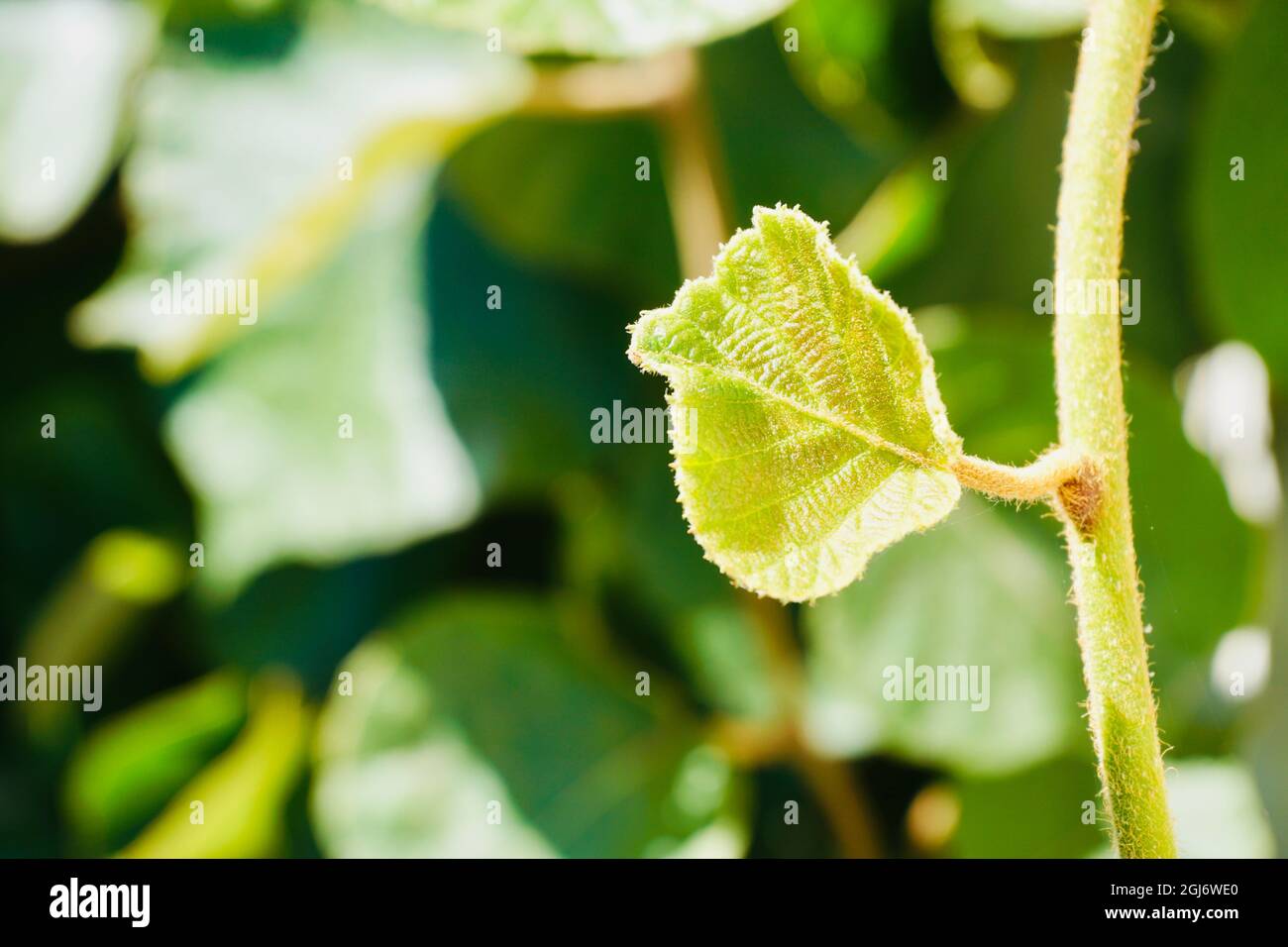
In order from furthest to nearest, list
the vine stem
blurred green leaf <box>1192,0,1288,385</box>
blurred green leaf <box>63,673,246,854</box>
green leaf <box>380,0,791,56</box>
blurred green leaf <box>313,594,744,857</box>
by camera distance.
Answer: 1. blurred green leaf <box>63,673,246,854</box>
2. blurred green leaf <box>313,594,744,857</box>
3. blurred green leaf <box>1192,0,1288,385</box>
4. green leaf <box>380,0,791,56</box>
5. the vine stem

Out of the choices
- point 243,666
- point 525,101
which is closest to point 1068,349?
point 525,101

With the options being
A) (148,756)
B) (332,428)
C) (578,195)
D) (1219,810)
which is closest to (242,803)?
(148,756)

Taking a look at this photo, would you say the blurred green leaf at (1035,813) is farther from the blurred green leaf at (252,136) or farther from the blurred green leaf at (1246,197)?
the blurred green leaf at (252,136)

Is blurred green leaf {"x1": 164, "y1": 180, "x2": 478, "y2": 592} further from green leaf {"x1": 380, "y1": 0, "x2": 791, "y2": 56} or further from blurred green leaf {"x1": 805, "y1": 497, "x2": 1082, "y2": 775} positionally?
green leaf {"x1": 380, "y1": 0, "x2": 791, "y2": 56}

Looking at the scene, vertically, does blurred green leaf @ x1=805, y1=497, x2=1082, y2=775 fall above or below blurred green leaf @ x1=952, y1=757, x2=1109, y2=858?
above

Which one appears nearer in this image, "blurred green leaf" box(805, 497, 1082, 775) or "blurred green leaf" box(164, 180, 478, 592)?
"blurred green leaf" box(805, 497, 1082, 775)

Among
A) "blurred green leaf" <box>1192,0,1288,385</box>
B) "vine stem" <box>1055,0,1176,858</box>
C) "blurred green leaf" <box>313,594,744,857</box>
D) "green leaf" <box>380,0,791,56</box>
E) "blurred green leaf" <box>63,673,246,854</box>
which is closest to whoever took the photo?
"vine stem" <box>1055,0,1176,858</box>

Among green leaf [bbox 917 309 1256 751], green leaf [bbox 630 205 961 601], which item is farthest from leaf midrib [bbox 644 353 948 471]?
green leaf [bbox 917 309 1256 751]
